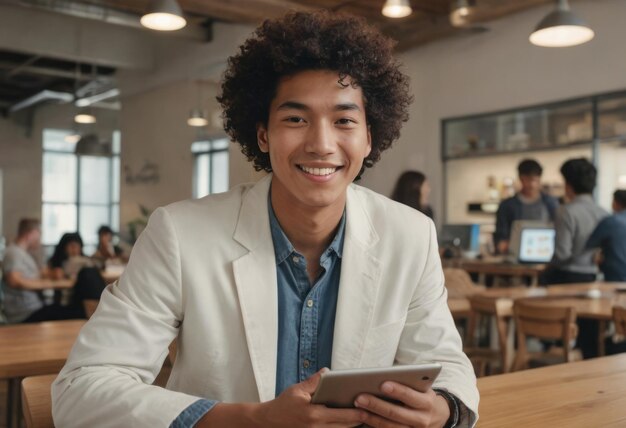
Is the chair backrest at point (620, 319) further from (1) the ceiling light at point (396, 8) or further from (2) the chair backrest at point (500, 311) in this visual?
(1) the ceiling light at point (396, 8)

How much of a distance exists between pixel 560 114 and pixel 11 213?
12582 millimetres

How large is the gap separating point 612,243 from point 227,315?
3991 mm

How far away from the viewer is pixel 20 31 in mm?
10586

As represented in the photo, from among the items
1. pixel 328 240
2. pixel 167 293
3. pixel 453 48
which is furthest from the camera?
pixel 453 48

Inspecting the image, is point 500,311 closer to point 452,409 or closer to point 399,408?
point 452,409

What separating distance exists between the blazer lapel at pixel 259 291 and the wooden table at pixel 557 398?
43cm

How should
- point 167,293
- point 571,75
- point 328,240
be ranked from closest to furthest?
point 167,293, point 328,240, point 571,75

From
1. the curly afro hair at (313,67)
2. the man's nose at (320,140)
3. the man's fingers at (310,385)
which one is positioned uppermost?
the curly afro hair at (313,67)

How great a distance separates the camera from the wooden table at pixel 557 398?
4.35 feet

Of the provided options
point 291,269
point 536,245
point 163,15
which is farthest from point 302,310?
point 536,245

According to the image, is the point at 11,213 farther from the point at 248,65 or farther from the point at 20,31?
the point at 248,65

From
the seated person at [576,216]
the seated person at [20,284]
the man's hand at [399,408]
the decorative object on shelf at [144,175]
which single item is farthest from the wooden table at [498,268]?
the decorative object on shelf at [144,175]

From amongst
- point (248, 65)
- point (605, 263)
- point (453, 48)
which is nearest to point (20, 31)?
point (453, 48)

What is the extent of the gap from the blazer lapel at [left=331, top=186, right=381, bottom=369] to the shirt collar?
0.06 feet
